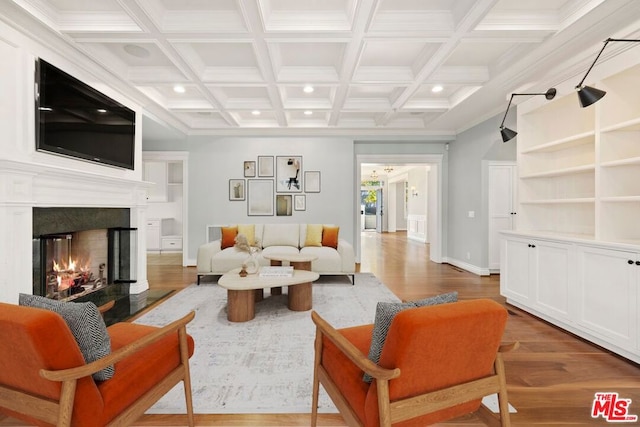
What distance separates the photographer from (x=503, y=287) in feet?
11.4

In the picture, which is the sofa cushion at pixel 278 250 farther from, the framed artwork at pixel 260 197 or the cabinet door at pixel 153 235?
the cabinet door at pixel 153 235

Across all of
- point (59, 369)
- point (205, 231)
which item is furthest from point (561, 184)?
point (205, 231)

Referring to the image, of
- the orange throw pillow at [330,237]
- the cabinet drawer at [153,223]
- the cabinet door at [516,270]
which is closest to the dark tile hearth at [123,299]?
the orange throw pillow at [330,237]

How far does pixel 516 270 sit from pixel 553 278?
0.48m

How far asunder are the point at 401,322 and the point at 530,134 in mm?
3546

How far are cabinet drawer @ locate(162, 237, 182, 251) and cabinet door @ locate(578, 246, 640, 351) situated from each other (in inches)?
298

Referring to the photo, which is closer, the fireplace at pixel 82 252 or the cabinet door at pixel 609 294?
the cabinet door at pixel 609 294

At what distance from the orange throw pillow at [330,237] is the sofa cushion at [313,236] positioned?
0.27 feet

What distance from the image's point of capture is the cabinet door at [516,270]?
3.10 meters

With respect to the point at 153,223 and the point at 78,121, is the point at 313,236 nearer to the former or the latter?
the point at 78,121

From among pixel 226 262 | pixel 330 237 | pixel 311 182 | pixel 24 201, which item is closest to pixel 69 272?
pixel 24 201

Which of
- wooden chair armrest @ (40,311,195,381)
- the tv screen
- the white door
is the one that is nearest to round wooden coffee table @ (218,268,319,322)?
wooden chair armrest @ (40,311,195,381)

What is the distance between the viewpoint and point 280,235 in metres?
Answer: 5.08

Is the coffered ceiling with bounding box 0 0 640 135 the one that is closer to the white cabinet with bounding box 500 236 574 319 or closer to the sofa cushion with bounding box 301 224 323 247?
the white cabinet with bounding box 500 236 574 319
